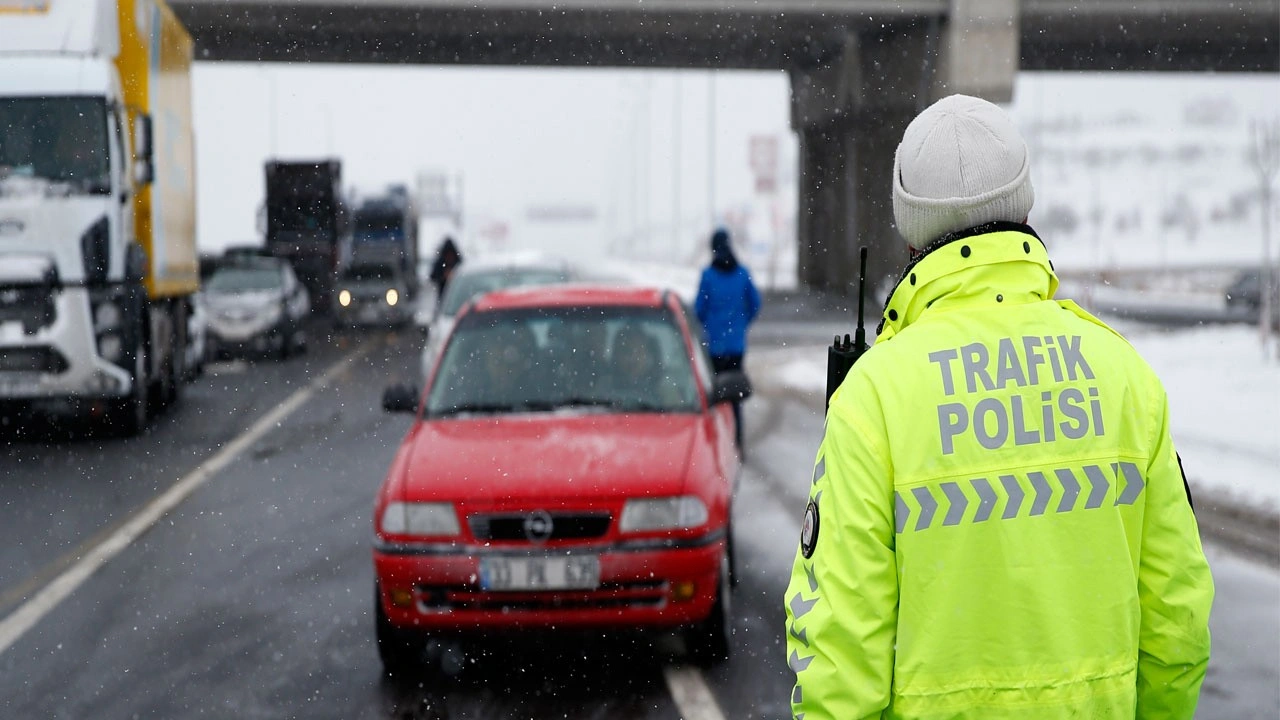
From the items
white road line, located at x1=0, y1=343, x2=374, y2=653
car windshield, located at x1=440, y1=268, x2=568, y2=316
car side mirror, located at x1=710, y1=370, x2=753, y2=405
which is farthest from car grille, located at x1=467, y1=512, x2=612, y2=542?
car windshield, located at x1=440, y1=268, x2=568, y2=316

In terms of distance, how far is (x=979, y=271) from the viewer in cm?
209

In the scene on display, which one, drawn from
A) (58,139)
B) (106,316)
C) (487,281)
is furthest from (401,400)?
(487,281)

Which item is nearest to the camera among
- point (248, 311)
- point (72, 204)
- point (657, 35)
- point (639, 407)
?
point (639, 407)

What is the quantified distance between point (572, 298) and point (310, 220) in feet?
84.9

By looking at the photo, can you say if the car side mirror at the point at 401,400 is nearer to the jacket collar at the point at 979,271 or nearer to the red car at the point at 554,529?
the red car at the point at 554,529

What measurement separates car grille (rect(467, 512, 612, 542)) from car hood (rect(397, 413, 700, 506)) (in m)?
0.07

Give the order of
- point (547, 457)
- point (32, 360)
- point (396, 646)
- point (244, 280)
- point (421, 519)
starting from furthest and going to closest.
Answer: point (244, 280)
point (32, 360)
point (547, 457)
point (396, 646)
point (421, 519)

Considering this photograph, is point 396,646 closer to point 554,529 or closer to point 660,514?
point 554,529

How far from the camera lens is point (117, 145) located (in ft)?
41.5

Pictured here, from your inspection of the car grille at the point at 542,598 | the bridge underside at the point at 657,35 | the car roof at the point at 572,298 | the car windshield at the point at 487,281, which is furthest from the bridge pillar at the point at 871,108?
the car grille at the point at 542,598

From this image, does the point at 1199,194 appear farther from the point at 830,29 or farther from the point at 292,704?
the point at 292,704

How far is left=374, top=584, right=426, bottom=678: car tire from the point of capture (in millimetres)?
5375

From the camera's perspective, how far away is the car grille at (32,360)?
12391 millimetres

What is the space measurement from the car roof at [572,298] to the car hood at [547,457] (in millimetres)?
979
